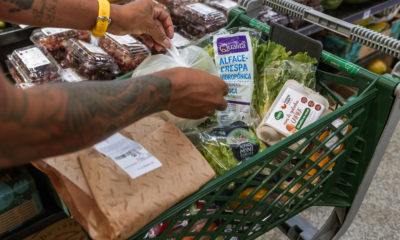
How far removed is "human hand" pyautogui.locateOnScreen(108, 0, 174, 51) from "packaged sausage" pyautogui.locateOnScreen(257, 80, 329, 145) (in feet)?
1.43

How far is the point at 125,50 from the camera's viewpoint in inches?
57.1

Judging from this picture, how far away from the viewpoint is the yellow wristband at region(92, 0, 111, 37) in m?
1.15

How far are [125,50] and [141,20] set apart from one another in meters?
0.28

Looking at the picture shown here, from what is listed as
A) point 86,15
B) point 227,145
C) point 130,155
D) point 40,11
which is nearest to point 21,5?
point 40,11

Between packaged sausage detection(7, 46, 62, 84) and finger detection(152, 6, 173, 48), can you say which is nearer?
finger detection(152, 6, 173, 48)

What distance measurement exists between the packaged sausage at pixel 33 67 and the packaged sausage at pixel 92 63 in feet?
0.26

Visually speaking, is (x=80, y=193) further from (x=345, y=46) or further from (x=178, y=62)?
(x=345, y=46)

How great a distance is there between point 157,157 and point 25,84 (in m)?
0.83

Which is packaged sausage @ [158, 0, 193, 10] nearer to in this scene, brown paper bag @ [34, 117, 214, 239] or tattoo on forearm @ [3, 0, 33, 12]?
tattoo on forearm @ [3, 0, 33, 12]

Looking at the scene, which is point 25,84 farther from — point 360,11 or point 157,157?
point 360,11

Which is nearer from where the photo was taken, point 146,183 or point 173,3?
point 146,183

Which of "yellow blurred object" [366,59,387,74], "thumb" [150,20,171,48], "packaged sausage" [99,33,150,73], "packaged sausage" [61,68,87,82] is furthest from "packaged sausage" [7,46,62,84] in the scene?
"yellow blurred object" [366,59,387,74]

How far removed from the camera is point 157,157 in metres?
0.79

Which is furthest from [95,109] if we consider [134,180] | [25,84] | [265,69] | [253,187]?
[25,84]
